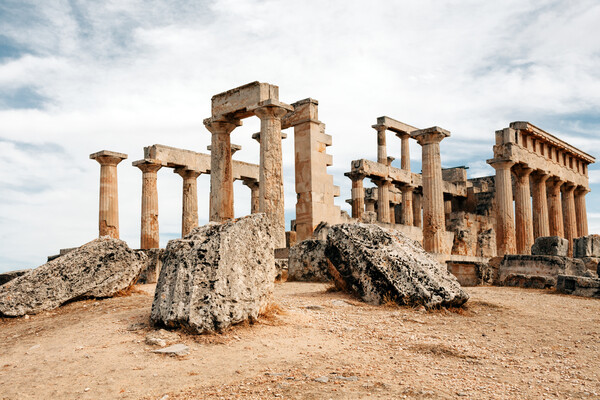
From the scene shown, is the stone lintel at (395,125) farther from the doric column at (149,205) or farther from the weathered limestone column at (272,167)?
the weathered limestone column at (272,167)

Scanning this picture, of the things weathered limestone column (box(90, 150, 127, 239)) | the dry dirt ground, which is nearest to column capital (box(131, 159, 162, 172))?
weathered limestone column (box(90, 150, 127, 239))

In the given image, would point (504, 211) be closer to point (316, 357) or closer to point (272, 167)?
point (272, 167)

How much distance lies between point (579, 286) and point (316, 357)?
791 cm

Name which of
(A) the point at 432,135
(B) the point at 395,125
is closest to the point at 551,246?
(A) the point at 432,135

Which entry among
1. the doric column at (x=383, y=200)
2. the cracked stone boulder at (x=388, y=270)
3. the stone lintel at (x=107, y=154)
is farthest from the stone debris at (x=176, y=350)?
the doric column at (x=383, y=200)

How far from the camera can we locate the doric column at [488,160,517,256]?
77.2ft

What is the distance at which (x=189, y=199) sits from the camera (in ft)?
74.1

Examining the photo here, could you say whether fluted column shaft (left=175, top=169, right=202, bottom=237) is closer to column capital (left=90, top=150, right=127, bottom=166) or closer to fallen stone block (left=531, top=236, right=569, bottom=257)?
column capital (left=90, top=150, right=127, bottom=166)

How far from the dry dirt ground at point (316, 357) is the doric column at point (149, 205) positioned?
573 inches

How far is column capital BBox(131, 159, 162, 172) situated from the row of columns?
551 inches

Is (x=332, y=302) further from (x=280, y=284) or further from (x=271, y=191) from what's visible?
(x=271, y=191)

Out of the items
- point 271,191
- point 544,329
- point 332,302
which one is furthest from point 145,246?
point 544,329

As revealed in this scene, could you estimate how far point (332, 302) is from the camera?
23.9 ft

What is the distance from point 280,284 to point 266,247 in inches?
141
